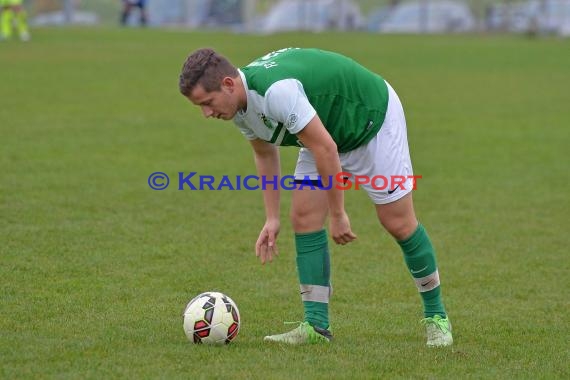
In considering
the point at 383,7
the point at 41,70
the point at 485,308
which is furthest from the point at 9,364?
the point at 383,7

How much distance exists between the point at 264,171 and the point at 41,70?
1737 cm

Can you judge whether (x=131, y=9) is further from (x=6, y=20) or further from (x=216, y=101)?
(x=216, y=101)

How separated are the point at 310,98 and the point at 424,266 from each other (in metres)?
1.18

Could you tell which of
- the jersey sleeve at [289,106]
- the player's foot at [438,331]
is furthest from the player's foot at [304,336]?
the jersey sleeve at [289,106]

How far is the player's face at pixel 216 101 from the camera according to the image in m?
4.98

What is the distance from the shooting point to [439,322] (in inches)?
225

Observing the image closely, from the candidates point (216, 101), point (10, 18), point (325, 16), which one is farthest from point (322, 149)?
point (325, 16)

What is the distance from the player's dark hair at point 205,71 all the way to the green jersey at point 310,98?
0.18 metres

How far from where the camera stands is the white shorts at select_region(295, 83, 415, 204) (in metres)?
5.42

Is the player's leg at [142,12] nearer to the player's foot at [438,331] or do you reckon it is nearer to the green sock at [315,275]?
the green sock at [315,275]

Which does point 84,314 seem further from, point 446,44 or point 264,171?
point 446,44

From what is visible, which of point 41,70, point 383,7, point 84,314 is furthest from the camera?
point 383,7

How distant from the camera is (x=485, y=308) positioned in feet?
21.9

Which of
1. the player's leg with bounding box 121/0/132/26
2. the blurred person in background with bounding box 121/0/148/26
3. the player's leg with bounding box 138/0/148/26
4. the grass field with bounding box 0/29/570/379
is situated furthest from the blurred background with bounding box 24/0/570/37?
the grass field with bounding box 0/29/570/379
